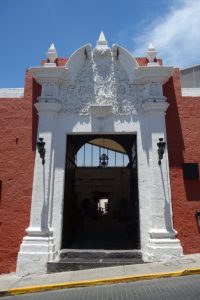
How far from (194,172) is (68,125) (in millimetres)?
3606

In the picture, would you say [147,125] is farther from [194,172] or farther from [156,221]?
[156,221]

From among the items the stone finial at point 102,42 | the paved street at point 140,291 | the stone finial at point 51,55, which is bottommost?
the paved street at point 140,291

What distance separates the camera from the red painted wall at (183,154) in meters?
7.05

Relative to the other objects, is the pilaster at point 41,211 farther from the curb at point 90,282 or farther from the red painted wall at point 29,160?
the curb at point 90,282

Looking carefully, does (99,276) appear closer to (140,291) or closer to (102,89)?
(140,291)

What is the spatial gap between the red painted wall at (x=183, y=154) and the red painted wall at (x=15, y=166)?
12.3 feet

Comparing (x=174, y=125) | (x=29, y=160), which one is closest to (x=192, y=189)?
(x=174, y=125)

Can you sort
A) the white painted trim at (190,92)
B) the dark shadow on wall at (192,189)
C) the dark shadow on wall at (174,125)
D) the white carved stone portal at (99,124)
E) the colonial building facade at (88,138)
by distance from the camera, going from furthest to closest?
the white painted trim at (190,92) → the dark shadow on wall at (174,125) → the dark shadow on wall at (192,189) → the colonial building facade at (88,138) → the white carved stone portal at (99,124)

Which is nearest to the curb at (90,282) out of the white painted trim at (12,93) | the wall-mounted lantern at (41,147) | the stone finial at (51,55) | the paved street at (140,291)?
the paved street at (140,291)

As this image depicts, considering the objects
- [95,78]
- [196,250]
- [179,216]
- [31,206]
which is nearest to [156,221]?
[179,216]

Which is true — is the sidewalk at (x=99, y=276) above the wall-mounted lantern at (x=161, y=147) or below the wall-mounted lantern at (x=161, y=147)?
below

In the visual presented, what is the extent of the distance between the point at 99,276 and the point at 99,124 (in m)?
3.84

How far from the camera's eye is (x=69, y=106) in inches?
310

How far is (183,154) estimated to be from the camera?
298 inches
